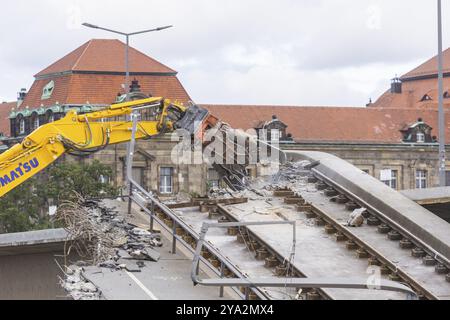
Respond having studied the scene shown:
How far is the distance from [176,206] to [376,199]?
301cm

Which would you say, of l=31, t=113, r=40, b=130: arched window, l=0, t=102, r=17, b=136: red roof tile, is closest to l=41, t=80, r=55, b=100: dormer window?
l=31, t=113, r=40, b=130: arched window

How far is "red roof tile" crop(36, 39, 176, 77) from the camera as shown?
4040 inches

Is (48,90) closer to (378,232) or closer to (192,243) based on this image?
(378,232)

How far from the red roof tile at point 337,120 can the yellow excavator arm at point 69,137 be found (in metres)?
80.9

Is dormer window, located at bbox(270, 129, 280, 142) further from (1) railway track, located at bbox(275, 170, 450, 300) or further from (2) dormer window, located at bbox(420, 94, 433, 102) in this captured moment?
(1) railway track, located at bbox(275, 170, 450, 300)

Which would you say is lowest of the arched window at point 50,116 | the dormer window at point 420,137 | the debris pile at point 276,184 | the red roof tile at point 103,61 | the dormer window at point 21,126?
the debris pile at point 276,184

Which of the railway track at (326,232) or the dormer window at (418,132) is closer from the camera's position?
the railway track at (326,232)

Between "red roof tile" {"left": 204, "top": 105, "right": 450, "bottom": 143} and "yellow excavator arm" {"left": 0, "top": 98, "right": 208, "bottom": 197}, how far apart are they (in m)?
80.9

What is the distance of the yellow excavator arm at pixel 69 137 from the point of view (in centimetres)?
2461

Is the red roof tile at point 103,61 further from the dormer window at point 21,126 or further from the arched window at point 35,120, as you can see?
the dormer window at point 21,126

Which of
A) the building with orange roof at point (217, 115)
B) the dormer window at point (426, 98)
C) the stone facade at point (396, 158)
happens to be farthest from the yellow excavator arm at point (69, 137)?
the dormer window at point (426, 98)

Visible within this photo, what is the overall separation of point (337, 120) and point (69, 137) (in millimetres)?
86832

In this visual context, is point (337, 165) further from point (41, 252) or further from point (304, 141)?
point (304, 141)

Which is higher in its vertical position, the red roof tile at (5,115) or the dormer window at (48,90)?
the dormer window at (48,90)
